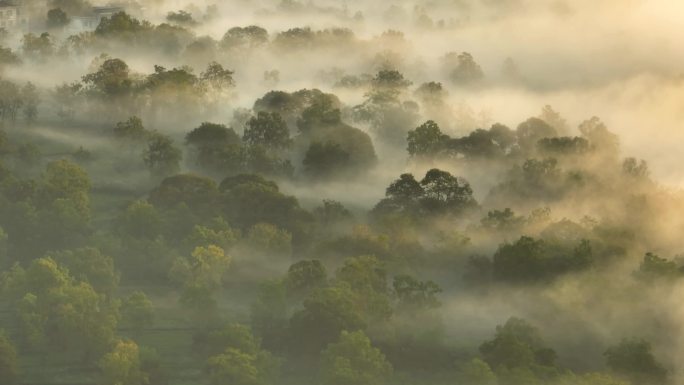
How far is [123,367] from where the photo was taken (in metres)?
101

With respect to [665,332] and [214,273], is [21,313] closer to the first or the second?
[214,273]

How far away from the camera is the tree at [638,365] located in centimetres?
10331

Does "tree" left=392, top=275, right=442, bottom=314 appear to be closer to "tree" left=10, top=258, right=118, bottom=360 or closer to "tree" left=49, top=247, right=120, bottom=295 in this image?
"tree" left=10, top=258, right=118, bottom=360

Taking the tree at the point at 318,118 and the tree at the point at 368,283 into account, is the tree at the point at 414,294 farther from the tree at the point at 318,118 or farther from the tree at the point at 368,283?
the tree at the point at 318,118

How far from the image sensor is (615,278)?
120 m

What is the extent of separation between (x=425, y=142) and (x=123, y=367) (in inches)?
2825

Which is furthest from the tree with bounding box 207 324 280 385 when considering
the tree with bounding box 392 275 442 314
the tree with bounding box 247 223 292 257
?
the tree with bounding box 247 223 292 257

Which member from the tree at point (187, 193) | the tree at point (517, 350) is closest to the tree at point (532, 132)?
the tree at point (187, 193)

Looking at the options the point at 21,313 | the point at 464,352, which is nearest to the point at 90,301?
the point at 21,313

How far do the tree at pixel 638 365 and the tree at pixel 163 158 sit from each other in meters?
66.7

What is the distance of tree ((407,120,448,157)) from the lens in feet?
538

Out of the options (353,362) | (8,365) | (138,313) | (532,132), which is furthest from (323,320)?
(532,132)

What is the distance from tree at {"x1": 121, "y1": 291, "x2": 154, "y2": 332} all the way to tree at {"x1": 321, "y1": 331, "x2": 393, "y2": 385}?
61.2 feet

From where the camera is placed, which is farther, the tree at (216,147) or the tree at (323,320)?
the tree at (216,147)
